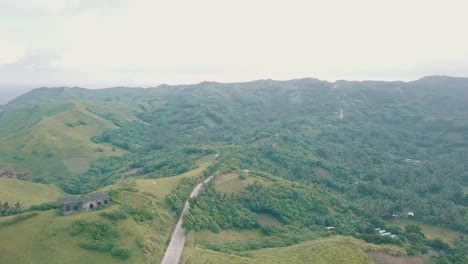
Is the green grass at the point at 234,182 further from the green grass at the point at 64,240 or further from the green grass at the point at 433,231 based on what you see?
the green grass at the point at 433,231

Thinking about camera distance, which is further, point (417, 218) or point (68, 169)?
point (68, 169)

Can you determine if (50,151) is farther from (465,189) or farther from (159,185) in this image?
(465,189)

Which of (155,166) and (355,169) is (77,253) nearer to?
(155,166)

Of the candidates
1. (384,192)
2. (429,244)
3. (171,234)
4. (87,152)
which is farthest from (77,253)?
(87,152)

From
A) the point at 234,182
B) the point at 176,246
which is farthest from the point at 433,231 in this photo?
the point at 176,246

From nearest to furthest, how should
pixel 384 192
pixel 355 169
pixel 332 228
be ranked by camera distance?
pixel 332 228, pixel 384 192, pixel 355 169

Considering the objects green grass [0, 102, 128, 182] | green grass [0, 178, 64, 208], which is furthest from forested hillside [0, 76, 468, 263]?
green grass [0, 178, 64, 208]
